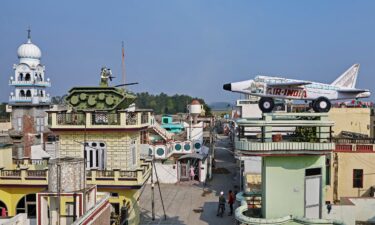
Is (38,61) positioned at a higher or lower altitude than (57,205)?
higher

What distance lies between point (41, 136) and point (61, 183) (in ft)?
84.6

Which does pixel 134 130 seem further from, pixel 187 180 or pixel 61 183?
pixel 187 180

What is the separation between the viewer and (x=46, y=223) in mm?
11805

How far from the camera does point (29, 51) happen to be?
37844mm

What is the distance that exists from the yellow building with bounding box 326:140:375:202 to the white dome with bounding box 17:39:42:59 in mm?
29200

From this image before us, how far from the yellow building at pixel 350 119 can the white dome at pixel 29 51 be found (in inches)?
1102

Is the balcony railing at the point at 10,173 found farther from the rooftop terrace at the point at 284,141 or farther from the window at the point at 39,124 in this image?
the window at the point at 39,124

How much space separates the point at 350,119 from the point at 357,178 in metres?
9.28

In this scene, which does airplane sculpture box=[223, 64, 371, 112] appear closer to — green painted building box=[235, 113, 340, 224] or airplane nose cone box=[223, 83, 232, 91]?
airplane nose cone box=[223, 83, 232, 91]

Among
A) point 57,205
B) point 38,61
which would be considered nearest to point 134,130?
point 57,205

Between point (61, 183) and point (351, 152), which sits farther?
point (351, 152)

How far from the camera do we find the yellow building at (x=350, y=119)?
30953mm

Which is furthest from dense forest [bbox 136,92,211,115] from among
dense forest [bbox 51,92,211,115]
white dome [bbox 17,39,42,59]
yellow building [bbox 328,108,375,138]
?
yellow building [bbox 328,108,375,138]

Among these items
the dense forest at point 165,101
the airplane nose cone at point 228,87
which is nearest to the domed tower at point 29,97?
the airplane nose cone at point 228,87
